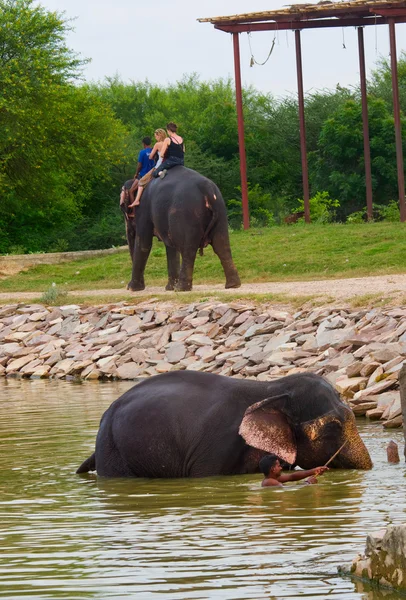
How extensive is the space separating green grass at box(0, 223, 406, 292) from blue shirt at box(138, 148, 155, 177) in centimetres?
279

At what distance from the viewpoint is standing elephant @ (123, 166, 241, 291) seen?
20875 millimetres

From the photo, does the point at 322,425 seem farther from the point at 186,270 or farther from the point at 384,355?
the point at 186,270

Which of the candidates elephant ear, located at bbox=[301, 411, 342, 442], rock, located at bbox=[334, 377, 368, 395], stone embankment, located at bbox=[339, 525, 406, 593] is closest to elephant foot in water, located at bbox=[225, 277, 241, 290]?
rock, located at bbox=[334, 377, 368, 395]

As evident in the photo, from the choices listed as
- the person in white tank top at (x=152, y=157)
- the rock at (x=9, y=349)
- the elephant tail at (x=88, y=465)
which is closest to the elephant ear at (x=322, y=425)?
the elephant tail at (x=88, y=465)

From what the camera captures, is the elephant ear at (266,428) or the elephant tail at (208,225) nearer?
the elephant ear at (266,428)

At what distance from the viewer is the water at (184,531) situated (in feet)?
18.2

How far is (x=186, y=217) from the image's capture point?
2092 cm

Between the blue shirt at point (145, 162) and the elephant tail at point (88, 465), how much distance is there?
14252 millimetres

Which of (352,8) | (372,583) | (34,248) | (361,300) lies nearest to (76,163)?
(34,248)

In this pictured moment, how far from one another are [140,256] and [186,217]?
7.94 feet

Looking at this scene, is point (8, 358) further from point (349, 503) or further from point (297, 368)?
point (349, 503)

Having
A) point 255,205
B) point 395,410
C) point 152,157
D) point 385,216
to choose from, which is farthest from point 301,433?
point 255,205

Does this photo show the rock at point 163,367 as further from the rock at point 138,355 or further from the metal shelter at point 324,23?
the metal shelter at point 324,23

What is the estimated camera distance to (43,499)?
8258mm
